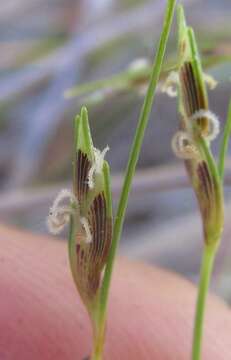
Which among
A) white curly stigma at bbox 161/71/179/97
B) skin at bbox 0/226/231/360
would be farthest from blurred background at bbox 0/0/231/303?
white curly stigma at bbox 161/71/179/97

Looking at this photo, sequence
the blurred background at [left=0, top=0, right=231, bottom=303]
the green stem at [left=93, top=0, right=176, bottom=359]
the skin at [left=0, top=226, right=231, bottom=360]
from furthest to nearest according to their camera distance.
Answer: the blurred background at [left=0, top=0, right=231, bottom=303], the skin at [left=0, top=226, right=231, bottom=360], the green stem at [left=93, top=0, right=176, bottom=359]

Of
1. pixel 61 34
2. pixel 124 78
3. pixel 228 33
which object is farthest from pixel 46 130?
pixel 124 78

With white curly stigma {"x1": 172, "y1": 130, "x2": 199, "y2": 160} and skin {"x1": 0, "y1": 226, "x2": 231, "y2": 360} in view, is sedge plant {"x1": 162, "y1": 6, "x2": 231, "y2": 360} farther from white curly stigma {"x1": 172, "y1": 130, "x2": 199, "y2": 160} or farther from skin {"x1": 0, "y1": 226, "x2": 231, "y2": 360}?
skin {"x1": 0, "y1": 226, "x2": 231, "y2": 360}

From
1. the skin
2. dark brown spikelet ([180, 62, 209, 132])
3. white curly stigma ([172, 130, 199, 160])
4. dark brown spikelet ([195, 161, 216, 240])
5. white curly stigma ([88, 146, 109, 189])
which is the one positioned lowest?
the skin

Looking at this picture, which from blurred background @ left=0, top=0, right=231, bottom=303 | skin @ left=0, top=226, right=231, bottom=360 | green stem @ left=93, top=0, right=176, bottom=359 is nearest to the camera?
green stem @ left=93, top=0, right=176, bottom=359

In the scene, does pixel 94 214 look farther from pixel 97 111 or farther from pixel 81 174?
pixel 97 111

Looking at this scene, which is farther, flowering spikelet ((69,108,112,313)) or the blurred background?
the blurred background

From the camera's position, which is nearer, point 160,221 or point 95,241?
point 95,241

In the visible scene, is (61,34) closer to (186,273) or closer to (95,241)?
(186,273)
